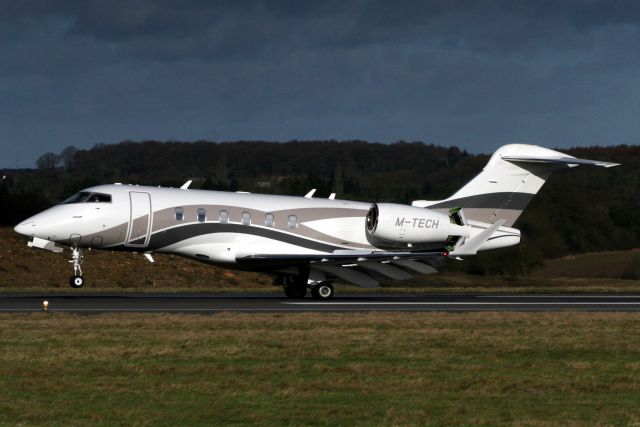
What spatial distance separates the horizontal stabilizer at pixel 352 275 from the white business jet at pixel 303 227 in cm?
3

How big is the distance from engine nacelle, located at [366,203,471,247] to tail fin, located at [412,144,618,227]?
4.43ft

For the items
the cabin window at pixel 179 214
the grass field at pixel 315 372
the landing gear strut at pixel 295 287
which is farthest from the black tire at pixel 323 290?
the grass field at pixel 315 372

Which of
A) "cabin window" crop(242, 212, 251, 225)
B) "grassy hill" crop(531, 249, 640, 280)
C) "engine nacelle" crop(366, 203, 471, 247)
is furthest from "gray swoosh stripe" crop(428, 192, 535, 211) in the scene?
"grassy hill" crop(531, 249, 640, 280)

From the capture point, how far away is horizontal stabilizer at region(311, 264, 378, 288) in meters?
31.8

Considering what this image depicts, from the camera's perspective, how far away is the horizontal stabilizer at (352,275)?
31844mm

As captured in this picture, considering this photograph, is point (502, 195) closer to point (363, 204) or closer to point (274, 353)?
point (363, 204)

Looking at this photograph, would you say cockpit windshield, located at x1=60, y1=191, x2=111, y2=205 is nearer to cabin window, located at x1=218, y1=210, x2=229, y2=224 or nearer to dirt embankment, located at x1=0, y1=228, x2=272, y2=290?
cabin window, located at x1=218, y1=210, x2=229, y2=224

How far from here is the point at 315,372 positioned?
1485cm

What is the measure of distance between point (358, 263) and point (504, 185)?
21.7 ft

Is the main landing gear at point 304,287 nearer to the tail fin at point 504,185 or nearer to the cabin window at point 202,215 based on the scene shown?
the cabin window at point 202,215

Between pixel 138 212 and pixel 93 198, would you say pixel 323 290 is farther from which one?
pixel 93 198

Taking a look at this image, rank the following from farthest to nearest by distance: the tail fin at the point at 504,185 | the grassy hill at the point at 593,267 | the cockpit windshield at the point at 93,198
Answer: the grassy hill at the point at 593,267
the tail fin at the point at 504,185
the cockpit windshield at the point at 93,198

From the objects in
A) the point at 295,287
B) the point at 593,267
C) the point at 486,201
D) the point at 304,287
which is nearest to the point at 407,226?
the point at 486,201

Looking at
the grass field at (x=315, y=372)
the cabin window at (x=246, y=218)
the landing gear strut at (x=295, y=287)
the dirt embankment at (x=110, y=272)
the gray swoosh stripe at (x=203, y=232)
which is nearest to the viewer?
the grass field at (x=315, y=372)
